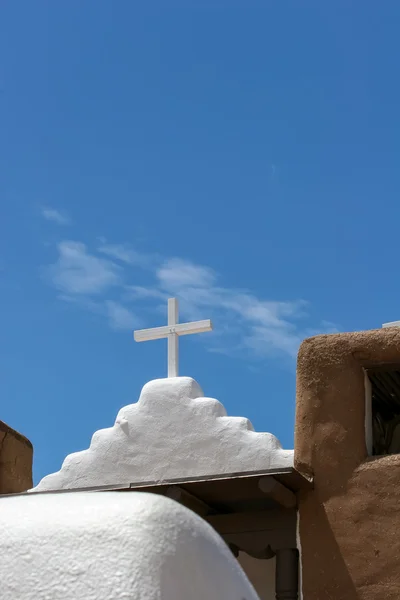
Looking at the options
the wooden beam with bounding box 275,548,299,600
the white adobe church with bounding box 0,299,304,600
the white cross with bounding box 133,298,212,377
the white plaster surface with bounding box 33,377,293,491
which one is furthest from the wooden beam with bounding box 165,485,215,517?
the white cross with bounding box 133,298,212,377

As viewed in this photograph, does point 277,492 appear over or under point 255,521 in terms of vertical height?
over

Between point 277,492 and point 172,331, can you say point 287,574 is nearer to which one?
point 277,492

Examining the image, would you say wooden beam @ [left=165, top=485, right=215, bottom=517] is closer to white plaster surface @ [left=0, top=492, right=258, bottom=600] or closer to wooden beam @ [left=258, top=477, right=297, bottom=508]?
wooden beam @ [left=258, top=477, right=297, bottom=508]

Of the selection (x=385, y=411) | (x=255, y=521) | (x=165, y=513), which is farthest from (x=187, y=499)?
(x=165, y=513)

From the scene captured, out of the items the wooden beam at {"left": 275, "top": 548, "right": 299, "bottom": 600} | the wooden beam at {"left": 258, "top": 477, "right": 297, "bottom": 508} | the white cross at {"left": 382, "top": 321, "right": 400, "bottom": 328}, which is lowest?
the wooden beam at {"left": 275, "top": 548, "right": 299, "bottom": 600}

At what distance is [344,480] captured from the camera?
859cm

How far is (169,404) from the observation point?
10117 millimetres

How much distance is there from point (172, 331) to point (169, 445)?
134 centimetres

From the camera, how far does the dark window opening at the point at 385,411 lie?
365 inches

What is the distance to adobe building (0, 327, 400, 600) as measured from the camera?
8320 mm

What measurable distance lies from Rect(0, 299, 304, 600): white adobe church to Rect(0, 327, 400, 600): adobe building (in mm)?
17

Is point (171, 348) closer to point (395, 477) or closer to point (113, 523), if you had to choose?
point (395, 477)

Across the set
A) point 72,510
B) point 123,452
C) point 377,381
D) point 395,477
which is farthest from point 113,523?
point 123,452

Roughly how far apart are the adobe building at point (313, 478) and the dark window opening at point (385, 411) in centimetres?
1
